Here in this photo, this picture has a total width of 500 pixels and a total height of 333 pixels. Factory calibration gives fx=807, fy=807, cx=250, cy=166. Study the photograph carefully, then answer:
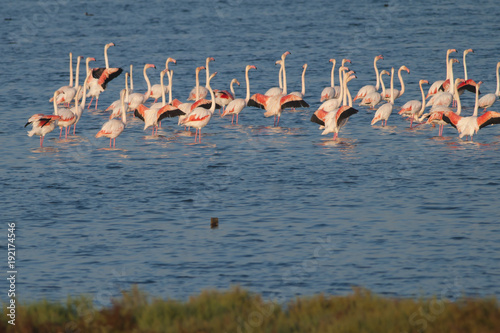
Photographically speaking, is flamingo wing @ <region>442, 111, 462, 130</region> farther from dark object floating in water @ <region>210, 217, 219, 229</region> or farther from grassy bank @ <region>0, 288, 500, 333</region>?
grassy bank @ <region>0, 288, 500, 333</region>

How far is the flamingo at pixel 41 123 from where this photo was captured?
18.1 meters

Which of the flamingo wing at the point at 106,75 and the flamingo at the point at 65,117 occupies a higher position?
the flamingo wing at the point at 106,75

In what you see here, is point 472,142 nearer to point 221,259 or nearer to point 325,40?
point 221,259

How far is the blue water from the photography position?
388 inches

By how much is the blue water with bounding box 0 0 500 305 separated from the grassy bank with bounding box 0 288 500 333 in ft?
4.43

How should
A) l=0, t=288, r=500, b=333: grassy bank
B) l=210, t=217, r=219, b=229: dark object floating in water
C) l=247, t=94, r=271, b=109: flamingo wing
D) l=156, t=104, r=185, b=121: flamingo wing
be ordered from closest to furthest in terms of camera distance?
l=0, t=288, r=500, b=333: grassy bank
l=210, t=217, r=219, b=229: dark object floating in water
l=156, t=104, r=185, b=121: flamingo wing
l=247, t=94, r=271, b=109: flamingo wing

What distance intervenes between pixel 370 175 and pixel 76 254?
6293mm

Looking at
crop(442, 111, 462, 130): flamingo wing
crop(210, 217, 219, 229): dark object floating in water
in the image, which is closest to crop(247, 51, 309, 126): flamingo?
crop(442, 111, 462, 130): flamingo wing

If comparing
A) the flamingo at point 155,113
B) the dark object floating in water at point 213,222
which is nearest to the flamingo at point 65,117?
the flamingo at point 155,113

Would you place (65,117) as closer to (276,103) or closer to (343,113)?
(276,103)

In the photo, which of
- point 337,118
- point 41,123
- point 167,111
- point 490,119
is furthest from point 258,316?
point 167,111

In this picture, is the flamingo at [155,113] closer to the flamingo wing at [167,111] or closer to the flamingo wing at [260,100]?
the flamingo wing at [167,111]

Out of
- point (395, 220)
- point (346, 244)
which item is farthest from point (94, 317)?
point (395, 220)

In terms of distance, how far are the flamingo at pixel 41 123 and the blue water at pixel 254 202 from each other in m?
0.36
